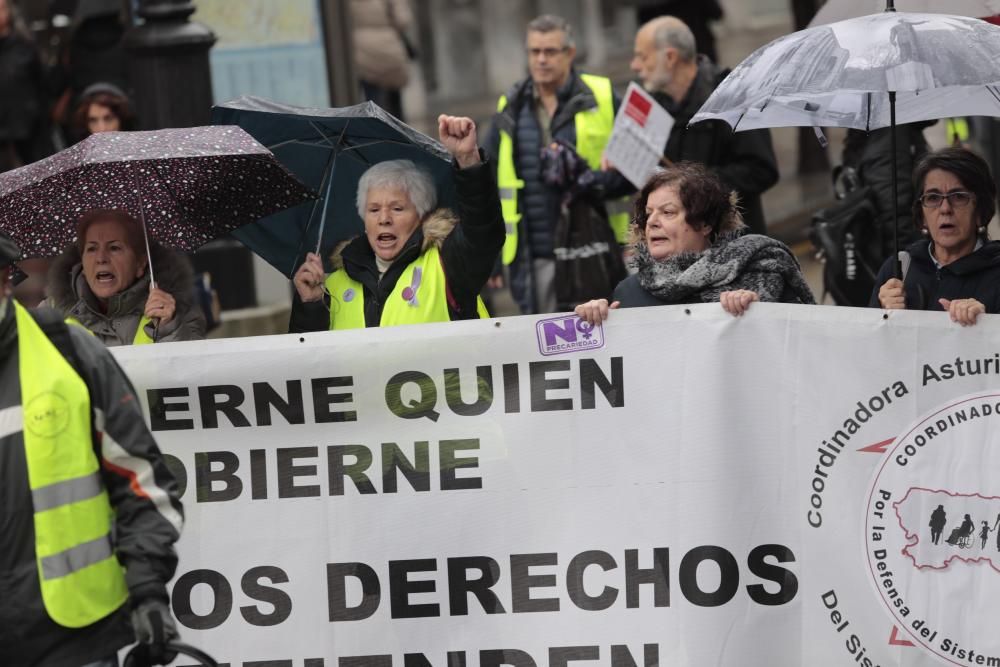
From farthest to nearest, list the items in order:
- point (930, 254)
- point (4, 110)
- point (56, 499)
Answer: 1. point (4, 110)
2. point (930, 254)
3. point (56, 499)

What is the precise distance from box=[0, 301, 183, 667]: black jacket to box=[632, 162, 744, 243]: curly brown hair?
2057mm

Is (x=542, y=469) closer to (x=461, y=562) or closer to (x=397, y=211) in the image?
(x=461, y=562)

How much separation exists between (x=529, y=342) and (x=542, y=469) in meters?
0.38

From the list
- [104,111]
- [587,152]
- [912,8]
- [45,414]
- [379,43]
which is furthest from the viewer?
[379,43]

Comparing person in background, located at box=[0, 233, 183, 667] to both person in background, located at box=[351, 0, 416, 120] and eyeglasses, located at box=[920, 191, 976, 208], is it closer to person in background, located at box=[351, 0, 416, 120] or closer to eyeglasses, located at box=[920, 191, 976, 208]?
eyeglasses, located at box=[920, 191, 976, 208]

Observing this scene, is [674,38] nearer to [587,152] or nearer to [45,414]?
[587,152]

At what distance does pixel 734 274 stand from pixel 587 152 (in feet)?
10.7

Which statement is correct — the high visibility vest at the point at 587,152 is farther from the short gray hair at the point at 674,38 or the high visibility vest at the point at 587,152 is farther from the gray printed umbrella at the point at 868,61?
the gray printed umbrella at the point at 868,61

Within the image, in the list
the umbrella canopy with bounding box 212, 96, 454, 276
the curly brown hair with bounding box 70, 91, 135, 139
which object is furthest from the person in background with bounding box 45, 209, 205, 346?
the curly brown hair with bounding box 70, 91, 135, 139

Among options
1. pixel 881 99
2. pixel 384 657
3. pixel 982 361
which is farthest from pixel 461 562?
pixel 881 99

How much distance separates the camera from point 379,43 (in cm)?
1239

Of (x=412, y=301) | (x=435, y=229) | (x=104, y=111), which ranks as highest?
(x=104, y=111)

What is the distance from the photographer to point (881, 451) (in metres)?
5.30

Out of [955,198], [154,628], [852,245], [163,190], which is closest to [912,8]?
[955,198]
